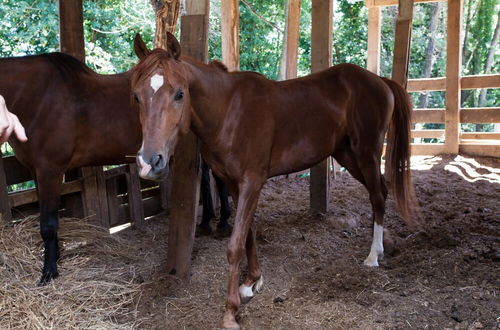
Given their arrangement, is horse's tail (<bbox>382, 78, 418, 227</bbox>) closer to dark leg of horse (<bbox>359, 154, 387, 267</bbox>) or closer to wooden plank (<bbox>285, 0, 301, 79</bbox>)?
dark leg of horse (<bbox>359, 154, 387, 267</bbox>)

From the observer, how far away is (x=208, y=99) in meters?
2.85

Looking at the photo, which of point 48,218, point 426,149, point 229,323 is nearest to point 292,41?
point 426,149

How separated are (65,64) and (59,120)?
0.51 m

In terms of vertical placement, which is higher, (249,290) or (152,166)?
(152,166)

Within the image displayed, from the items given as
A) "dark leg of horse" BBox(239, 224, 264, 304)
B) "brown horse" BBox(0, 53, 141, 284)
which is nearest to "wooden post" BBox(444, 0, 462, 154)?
"dark leg of horse" BBox(239, 224, 264, 304)

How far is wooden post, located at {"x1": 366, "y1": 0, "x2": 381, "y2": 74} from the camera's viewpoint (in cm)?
870

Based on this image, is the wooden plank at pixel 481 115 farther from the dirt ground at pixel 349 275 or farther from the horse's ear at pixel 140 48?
the horse's ear at pixel 140 48

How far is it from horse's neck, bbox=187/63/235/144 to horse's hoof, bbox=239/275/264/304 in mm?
1141

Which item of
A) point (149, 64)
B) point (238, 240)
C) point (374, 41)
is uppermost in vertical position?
point (374, 41)

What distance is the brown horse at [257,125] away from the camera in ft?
7.94

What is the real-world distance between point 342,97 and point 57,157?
2.41 m

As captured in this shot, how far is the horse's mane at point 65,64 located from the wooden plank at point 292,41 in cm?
418

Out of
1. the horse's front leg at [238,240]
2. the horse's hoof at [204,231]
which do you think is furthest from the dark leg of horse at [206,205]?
the horse's front leg at [238,240]

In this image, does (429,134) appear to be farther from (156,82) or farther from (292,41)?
(156,82)
